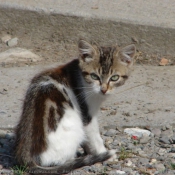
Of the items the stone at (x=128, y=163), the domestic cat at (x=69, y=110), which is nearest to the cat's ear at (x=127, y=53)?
the domestic cat at (x=69, y=110)

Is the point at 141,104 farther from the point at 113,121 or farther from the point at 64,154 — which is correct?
the point at 64,154

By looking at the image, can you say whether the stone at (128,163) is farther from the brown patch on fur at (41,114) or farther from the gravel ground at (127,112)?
the brown patch on fur at (41,114)

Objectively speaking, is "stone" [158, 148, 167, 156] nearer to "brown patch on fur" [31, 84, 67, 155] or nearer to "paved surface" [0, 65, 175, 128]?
"paved surface" [0, 65, 175, 128]

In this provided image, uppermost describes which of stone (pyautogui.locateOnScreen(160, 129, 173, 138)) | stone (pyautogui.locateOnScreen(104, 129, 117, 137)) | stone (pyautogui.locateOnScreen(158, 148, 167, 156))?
stone (pyautogui.locateOnScreen(158, 148, 167, 156))

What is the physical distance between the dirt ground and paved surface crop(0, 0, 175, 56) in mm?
157

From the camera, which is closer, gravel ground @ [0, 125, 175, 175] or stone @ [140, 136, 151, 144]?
gravel ground @ [0, 125, 175, 175]

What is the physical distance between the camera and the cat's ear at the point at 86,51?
5512 mm

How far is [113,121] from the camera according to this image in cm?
630

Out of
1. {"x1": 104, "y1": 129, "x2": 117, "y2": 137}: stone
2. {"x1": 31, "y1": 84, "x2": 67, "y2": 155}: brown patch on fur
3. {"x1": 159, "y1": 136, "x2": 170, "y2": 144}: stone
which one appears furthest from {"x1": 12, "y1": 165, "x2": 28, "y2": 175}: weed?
{"x1": 159, "y1": 136, "x2": 170, "y2": 144}: stone

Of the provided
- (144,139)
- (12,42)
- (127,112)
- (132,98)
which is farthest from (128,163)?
(12,42)

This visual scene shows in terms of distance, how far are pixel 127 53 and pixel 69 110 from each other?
92cm

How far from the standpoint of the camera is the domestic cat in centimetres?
503

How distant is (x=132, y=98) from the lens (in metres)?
6.89

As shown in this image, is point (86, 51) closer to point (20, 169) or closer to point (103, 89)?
point (103, 89)
